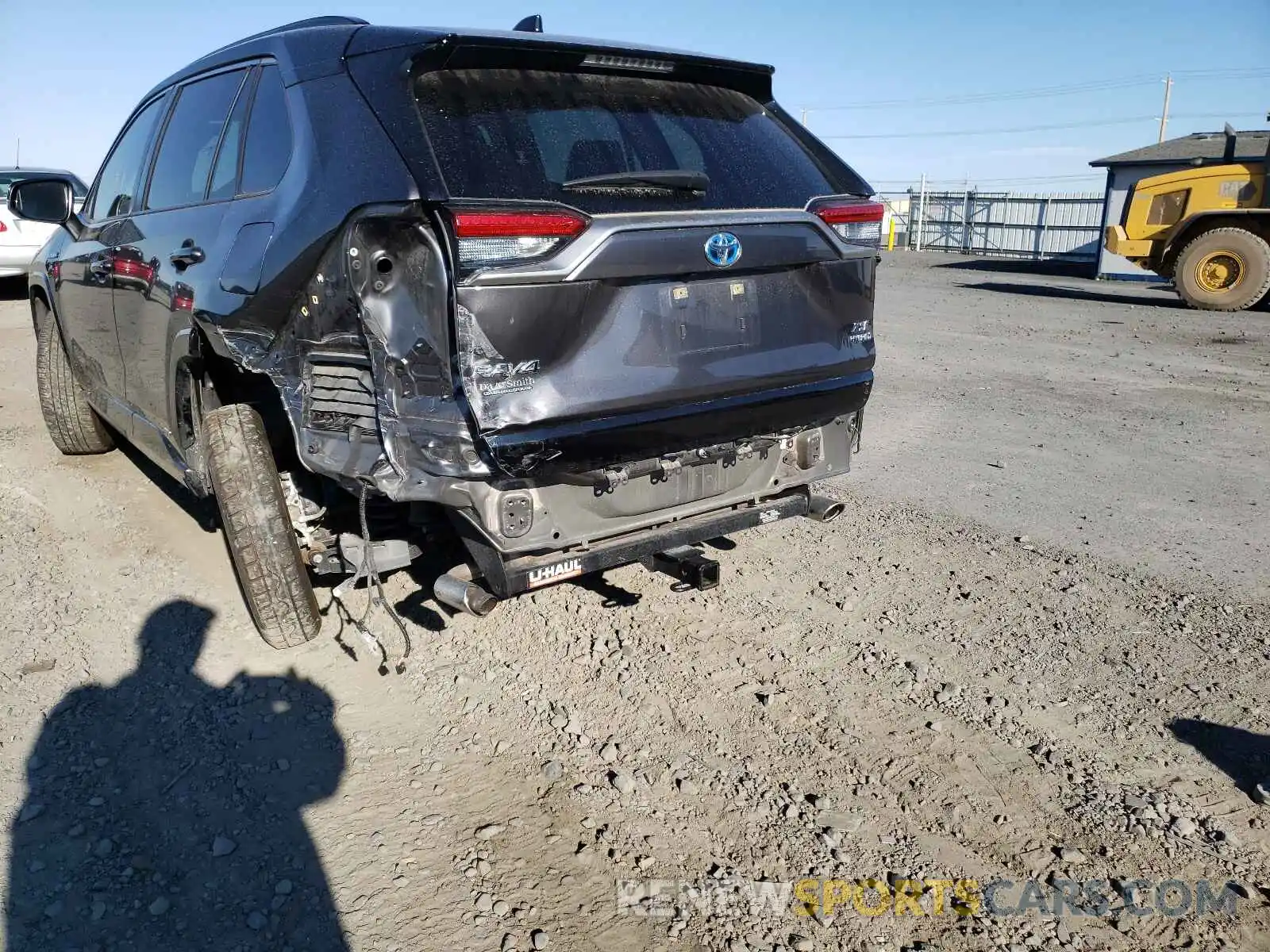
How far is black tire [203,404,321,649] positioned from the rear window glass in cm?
141

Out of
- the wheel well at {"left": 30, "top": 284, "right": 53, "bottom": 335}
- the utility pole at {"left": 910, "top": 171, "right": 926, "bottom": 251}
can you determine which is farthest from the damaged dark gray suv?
the utility pole at {"left": 910, "top": 171, "right": 926, "bottom": 251}

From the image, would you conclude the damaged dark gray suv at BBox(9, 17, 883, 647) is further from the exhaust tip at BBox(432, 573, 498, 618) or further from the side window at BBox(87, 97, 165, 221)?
the side window at BBox(87, 97, 165, 221)

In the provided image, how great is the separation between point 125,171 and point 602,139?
3.13 metres

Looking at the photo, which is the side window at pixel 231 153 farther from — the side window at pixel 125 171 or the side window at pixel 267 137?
the side window at pixel 125 171

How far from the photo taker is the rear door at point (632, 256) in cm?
270

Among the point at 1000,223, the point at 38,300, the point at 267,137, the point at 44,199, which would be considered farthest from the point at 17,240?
the point at 1000,223

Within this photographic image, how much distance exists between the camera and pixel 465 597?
3094 mm

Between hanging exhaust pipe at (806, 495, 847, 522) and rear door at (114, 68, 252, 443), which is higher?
rear door at (114, 68, 252, 443)

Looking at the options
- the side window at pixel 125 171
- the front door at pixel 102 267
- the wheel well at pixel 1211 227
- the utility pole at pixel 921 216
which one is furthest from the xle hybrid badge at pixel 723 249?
the utility pole at pixel 921 216

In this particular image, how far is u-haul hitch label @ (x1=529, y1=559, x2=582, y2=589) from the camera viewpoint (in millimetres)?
3033

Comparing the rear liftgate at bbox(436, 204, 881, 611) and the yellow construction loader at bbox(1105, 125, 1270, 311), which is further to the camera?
the yellow construction loader at bbox(1105, 125, 1270, 311)

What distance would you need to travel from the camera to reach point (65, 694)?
345 centimetres

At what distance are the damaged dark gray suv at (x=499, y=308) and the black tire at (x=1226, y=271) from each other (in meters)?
13.5

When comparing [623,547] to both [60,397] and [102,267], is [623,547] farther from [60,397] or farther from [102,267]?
[60,397]
